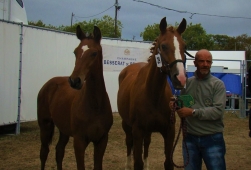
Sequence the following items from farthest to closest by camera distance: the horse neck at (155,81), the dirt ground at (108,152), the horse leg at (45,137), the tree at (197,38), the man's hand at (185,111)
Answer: the tree at (197,38), the dirt ground at (108,152), the horse leg at (45,137), the horse neck at (155,81), the man's hand at (185,111)

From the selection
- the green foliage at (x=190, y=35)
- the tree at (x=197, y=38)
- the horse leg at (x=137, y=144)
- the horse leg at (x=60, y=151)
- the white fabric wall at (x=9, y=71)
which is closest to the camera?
the horse leg at (x=137, y=144)

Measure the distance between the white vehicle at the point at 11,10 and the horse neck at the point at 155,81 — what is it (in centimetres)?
752

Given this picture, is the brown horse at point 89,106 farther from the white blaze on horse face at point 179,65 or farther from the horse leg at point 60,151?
the white blaze on horse face at point 179,65

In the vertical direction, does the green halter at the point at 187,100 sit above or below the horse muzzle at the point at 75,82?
below

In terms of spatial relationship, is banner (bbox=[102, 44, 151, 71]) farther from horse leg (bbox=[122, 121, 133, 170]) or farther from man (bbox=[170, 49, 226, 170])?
man (bbox=[170, 49, 226, 170])

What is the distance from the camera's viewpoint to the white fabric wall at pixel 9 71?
28.7 ft

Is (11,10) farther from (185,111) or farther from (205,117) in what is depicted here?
(205,117)

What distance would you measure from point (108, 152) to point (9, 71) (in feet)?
12.0

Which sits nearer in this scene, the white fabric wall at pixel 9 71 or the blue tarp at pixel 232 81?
the white fabric wall at pixel 9 71

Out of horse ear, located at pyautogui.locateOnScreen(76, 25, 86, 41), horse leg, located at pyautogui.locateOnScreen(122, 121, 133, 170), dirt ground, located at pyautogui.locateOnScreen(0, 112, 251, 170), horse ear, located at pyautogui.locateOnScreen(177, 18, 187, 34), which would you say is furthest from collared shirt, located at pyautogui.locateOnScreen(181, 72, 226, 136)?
dirt ground, located at pyautogui.locateOnScreen(0, 112, 251, 170)

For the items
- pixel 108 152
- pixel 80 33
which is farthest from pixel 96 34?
pixel 108 152

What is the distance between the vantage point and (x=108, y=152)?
7.38 m

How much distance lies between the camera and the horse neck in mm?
4359

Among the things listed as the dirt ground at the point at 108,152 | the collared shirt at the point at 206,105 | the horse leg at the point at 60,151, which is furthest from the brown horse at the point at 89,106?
the dirt ground at the point at 108,152
